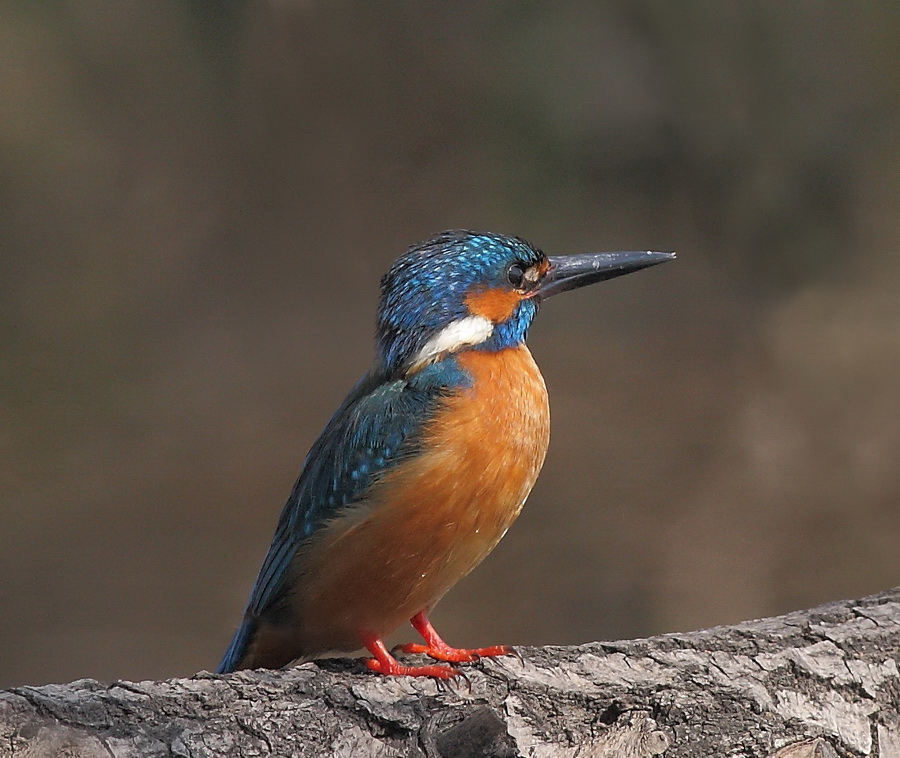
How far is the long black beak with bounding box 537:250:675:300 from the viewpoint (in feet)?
6.98

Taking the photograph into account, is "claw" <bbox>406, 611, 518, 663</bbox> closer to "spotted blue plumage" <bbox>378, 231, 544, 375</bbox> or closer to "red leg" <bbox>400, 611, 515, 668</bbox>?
"red leg" <bbox>400, 611, 515, 668</bbox>

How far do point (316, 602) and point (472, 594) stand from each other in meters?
2.04

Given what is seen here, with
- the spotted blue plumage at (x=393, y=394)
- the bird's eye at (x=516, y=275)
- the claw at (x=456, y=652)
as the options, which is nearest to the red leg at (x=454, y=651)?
the claw at (x=456, y=652)

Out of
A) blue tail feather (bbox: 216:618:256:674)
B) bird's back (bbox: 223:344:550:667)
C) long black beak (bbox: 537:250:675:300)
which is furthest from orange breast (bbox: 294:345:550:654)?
long black beak (bbox: 537:250:675:300)

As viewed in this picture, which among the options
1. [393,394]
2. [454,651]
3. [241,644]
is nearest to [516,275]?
[393,394]

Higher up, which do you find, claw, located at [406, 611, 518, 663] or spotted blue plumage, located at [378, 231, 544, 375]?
spotted blue plumage, located at [378, 231, 544, 375]

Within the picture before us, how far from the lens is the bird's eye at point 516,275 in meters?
2.05

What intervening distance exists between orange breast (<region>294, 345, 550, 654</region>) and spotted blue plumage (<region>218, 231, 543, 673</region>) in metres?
0.03

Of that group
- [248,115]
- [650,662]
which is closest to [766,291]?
[248,115]

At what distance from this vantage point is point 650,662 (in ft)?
5.94

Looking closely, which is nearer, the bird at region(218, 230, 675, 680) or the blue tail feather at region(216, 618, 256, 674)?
the bird at region(218, 230, 675, 680)

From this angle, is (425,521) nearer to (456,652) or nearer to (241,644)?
(456,652)

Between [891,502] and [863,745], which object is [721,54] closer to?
[891,502]

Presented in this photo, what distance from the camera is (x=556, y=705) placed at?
1.71 meters
